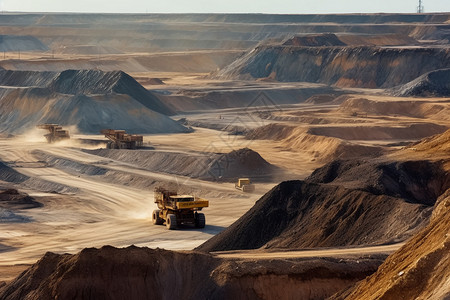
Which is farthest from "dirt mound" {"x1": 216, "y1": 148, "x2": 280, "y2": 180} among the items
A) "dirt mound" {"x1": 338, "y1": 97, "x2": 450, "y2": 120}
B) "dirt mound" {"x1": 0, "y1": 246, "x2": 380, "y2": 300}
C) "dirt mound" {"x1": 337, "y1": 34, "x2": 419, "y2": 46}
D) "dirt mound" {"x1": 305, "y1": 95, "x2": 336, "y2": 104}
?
"dirt mound" {"x1": 337, "y1": 34, "x2": 419, "y2": 46}

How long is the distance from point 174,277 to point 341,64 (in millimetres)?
99407

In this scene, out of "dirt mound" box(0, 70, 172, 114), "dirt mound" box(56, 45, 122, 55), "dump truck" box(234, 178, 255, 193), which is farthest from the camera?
"dirt mound" box(56, 45, 122, 55)

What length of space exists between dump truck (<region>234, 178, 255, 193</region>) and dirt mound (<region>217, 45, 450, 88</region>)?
2434 inches

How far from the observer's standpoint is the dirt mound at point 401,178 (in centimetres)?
3797

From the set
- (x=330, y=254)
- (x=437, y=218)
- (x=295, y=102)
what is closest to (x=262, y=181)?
(x=330, y=254)

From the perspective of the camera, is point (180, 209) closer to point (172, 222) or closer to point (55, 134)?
point (172, 222)

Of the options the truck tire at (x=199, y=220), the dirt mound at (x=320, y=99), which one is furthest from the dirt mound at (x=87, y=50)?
the truck tire at (x=199, y=220)

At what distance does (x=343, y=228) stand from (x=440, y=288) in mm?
Result: 15936

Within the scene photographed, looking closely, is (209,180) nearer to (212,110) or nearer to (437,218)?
(437,218)

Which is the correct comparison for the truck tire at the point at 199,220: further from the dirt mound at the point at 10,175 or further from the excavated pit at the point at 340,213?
the dirt mound at the point at 10,175

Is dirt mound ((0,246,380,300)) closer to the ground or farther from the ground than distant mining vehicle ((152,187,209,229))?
closer to the ground

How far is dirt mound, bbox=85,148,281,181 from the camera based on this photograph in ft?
188

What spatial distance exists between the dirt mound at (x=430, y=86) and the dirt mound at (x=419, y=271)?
7860cm

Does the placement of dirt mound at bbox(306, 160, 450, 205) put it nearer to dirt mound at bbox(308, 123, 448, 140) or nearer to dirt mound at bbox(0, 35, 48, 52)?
dirt mound at bbox(308, 123, 448, 140)
